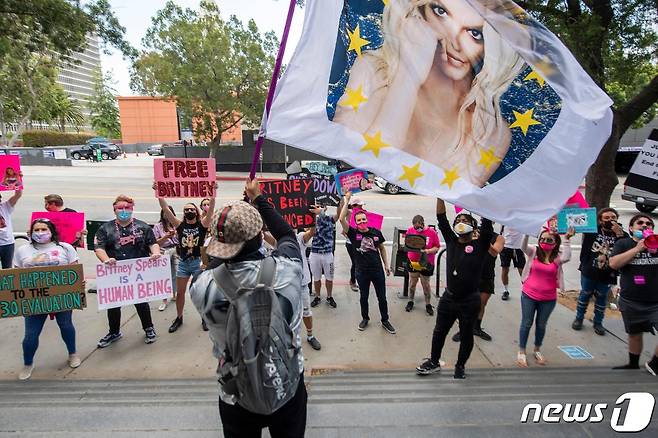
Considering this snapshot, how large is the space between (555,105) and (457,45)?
3.07 feet

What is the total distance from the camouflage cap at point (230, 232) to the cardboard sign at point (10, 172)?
5884mm

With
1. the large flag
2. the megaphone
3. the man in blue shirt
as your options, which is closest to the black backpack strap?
the large flag

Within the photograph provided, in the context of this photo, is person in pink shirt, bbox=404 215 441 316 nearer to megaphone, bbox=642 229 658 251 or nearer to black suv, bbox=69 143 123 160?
megaphone, bbox=642 229 658 251

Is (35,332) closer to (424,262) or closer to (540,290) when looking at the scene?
(424,262)

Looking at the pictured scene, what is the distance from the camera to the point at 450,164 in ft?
11.4

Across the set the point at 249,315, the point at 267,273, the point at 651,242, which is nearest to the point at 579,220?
the point at 651,242

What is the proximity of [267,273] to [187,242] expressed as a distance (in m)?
3.88

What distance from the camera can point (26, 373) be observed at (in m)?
4.50

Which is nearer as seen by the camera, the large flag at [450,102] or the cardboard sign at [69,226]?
the large flag at [450,102]

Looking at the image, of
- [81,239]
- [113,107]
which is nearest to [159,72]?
[81,239]

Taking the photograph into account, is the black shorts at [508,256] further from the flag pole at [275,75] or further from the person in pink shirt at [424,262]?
the flag pole at [275,75]

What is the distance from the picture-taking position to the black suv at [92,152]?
3868cm

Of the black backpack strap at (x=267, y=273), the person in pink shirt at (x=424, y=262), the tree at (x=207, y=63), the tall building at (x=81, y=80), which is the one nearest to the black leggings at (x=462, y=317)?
the person in pink shirt at (x=424, y=262)

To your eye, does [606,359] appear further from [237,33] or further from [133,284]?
[237,33]
